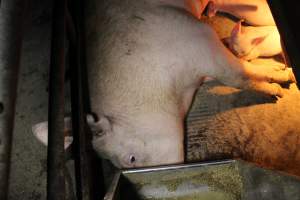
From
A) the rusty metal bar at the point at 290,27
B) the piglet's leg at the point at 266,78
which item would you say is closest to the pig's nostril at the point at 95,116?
the piglet's leg at the point at 266,78

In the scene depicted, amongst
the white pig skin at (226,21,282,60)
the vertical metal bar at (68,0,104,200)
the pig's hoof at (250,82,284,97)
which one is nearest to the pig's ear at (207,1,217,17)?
the white pig skin at (226,21,282,60)

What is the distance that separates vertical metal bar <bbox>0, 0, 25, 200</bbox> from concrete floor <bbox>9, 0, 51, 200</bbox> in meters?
0.78

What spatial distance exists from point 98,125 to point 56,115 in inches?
23.6

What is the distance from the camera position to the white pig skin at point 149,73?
224cm

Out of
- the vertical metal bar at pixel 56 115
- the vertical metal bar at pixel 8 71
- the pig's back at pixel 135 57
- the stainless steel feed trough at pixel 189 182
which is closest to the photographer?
the vertical metal bar at pixel 8 71

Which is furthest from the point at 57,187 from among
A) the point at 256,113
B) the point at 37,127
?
the point at 256,113

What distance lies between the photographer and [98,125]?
2.19m

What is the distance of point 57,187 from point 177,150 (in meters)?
0.97

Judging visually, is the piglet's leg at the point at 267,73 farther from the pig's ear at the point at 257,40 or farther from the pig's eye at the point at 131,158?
the pig's eye at the point at 131,158

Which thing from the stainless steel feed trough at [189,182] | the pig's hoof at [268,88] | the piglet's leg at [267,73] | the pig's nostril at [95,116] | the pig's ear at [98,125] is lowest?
the stainless steel feed trough at [189,182]

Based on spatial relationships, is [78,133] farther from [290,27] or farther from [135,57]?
[290,27]

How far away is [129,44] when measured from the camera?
246 centimetres

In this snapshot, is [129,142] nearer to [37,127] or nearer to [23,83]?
[37,127]

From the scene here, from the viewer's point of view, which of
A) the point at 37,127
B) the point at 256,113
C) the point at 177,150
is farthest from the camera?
the point at 256,113
